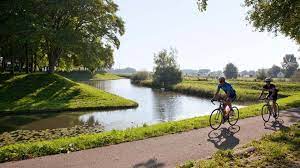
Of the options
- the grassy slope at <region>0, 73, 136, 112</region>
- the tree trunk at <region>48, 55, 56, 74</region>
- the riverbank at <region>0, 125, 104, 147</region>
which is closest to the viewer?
the riverbank at <region>0, 125, 104, 147</region>

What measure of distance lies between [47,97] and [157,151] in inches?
986

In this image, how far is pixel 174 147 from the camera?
1194 cm

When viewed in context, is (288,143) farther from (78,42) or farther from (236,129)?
(78,42)

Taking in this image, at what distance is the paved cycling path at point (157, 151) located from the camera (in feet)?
32.4

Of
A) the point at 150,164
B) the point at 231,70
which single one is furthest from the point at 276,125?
the point at 231,70

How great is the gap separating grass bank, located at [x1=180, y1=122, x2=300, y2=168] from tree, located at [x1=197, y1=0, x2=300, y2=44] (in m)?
7.41

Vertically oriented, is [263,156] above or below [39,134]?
above

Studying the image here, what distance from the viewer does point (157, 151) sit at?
11336 mm

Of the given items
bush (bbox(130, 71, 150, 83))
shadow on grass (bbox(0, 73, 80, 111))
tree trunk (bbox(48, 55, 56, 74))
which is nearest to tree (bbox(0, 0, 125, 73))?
tree trunk (bbox(48, 55, 56, 74))

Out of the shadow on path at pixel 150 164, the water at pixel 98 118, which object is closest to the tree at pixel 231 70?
the water at pixel 98 118

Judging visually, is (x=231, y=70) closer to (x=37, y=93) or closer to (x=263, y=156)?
(x=37, y=93)

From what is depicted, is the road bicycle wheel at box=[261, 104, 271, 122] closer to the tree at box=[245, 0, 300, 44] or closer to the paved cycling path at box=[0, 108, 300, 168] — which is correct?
the paved cycling path at box=[0, 108, 300, 168]

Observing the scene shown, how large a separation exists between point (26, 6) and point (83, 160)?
3382cm

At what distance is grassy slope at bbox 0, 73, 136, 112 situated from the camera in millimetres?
29656
